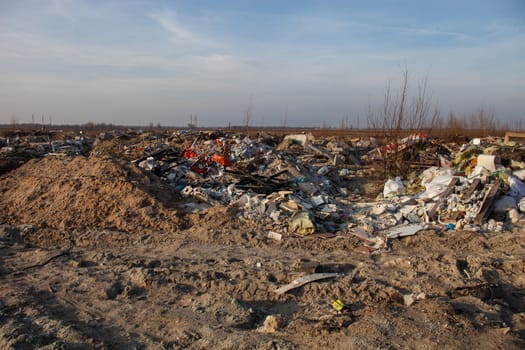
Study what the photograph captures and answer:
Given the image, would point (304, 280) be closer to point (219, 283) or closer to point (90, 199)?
point (219, 283)

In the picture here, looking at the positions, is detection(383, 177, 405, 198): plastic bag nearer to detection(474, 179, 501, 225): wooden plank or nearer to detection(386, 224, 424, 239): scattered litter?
detection(474, 179, 501, 225): wooden plank

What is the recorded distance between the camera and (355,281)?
4.19m

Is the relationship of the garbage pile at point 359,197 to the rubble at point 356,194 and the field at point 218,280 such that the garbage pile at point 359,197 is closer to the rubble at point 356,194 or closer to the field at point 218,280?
the rubble at point 356,194

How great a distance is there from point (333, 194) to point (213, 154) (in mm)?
4527

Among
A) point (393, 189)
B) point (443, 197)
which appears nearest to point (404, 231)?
point (443, 197)

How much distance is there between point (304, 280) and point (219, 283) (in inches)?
35.5

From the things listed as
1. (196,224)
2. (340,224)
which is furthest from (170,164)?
(340,224)

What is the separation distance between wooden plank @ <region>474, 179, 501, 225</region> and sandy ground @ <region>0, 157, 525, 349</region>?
60 cm

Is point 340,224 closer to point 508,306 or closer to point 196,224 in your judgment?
point 196,224

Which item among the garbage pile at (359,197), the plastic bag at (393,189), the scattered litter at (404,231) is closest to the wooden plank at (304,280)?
the garbage pile at (359,197)

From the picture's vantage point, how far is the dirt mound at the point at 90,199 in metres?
6.14

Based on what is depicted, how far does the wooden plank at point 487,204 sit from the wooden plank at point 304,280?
3.19 metres

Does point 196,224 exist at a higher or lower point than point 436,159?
lower

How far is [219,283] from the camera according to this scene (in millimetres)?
4062
